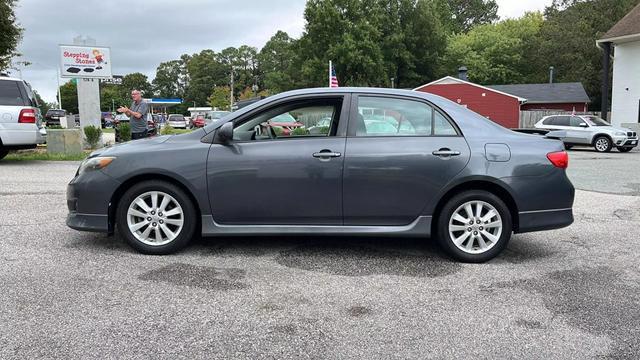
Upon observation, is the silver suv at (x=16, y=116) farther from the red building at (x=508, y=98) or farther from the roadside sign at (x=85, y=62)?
the red building at (x=508, y=98)

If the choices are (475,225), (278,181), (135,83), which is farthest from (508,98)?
(135,83)

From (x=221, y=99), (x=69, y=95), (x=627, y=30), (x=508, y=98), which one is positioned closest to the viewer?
(x=627, y=30)

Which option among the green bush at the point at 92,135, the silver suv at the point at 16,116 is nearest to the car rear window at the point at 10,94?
the silver suv at the point at 16,116

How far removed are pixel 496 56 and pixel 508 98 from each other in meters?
23.7

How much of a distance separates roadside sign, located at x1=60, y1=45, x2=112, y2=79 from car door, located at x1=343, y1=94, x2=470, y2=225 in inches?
631

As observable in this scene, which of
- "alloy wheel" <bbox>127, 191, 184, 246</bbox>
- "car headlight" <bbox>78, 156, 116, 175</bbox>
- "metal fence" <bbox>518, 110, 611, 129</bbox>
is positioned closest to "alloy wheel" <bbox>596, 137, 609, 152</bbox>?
"metal fence" <bbox>518, 110, 611, 129</bbox>

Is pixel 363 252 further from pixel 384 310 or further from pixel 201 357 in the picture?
pixel 201 357

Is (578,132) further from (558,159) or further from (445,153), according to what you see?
(445,153)

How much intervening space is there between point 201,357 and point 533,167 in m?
3.36

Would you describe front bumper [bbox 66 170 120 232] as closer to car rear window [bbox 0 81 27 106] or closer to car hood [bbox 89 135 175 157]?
car hood [bbox 89 135 175 157]

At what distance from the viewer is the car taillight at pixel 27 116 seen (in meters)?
10.8

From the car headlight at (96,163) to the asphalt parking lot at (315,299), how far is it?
82cm

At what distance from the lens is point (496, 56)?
62.8 metres

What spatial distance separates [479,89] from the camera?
140 ft
